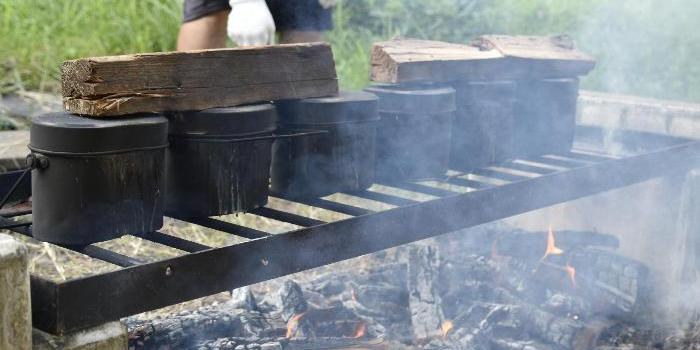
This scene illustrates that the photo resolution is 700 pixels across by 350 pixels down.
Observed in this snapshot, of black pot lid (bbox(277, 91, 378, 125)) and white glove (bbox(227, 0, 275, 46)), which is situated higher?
white glove (bbox(227, 0, 275, 46))

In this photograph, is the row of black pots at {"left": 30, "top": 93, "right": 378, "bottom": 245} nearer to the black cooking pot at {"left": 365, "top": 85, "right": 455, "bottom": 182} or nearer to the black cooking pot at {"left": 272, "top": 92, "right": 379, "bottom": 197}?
the black cooking pot at {"left": 272, "top": 92, "right": 379, "bottom": 197}

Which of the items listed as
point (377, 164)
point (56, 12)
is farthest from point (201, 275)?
point (56, 12)

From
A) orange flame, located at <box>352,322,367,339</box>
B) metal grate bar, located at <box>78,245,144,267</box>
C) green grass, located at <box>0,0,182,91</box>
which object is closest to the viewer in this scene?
metal grate bar, located at <box>78,245,144,267</box>

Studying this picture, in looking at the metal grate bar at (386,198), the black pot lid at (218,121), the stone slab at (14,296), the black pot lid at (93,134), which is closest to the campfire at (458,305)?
the metal grate bar at (386,198)

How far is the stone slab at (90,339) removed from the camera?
2.05m

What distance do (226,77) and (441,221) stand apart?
827 millimetres

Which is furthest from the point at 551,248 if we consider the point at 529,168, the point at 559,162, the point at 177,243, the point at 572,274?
the point at 177,243

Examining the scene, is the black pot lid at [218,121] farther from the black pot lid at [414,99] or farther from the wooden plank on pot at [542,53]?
the wooden plank on pot at [542,53]

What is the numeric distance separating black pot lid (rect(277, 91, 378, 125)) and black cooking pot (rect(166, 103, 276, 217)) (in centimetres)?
19

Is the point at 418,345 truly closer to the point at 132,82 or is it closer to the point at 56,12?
the point at 132,82

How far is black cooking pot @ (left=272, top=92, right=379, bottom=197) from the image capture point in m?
2.94

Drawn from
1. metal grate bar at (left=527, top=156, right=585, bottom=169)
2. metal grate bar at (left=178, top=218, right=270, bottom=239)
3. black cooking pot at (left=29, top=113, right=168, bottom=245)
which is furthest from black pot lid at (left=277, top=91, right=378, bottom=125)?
metal grate bar at (left=527, top=156, right=585, bottom=169)

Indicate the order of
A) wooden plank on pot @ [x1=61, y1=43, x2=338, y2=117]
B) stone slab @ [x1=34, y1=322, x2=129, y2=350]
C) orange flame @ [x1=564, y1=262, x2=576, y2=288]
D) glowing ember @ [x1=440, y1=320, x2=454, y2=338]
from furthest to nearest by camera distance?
orange flame @ [x1=564, y1=262, x2=576, y2=288]
glowing ember @ [x1=440, y1=320, x2=454, y2=338]
wooden plank on pot @ [x1=61, y1=43, x2=338, y2=117]
stone slab @ [x1=34, y1=322, x2=129, y2=350]

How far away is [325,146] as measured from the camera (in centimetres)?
297
